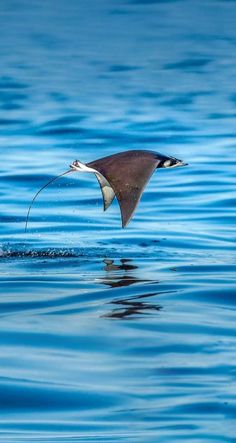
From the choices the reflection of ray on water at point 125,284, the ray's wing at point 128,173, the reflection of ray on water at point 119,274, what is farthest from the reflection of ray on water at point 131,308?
the ray's wing at point 128,173

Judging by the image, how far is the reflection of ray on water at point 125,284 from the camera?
33.4 ft

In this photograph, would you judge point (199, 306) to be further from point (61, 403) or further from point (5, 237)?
point (5, 237)

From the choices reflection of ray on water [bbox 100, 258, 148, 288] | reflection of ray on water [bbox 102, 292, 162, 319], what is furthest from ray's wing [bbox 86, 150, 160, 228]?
reflection of ray on water [bbox 102, 292, 162, 319]

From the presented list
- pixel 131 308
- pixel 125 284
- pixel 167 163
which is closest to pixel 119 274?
pixel 125 284

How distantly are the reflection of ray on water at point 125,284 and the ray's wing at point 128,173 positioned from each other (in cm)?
61

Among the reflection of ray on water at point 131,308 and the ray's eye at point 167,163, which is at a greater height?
the ray's eye at point 167,163

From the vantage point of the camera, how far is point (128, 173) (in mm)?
11555

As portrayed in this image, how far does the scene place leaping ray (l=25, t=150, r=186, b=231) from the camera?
11.3 m

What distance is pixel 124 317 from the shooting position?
9.96 m

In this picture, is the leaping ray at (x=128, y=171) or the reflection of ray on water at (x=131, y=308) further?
the leaping ray at (x=128, y=171)

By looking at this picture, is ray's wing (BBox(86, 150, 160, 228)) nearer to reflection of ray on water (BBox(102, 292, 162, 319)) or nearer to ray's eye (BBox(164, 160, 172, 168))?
ray's eye (BBox(164, 160, 172, 168))

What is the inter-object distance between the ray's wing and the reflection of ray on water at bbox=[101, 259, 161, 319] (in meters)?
0.61

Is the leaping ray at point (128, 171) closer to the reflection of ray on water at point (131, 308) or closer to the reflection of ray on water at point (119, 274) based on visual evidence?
the reflection of ray on water at point (119, 274)

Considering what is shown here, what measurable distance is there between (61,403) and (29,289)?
3387mm
